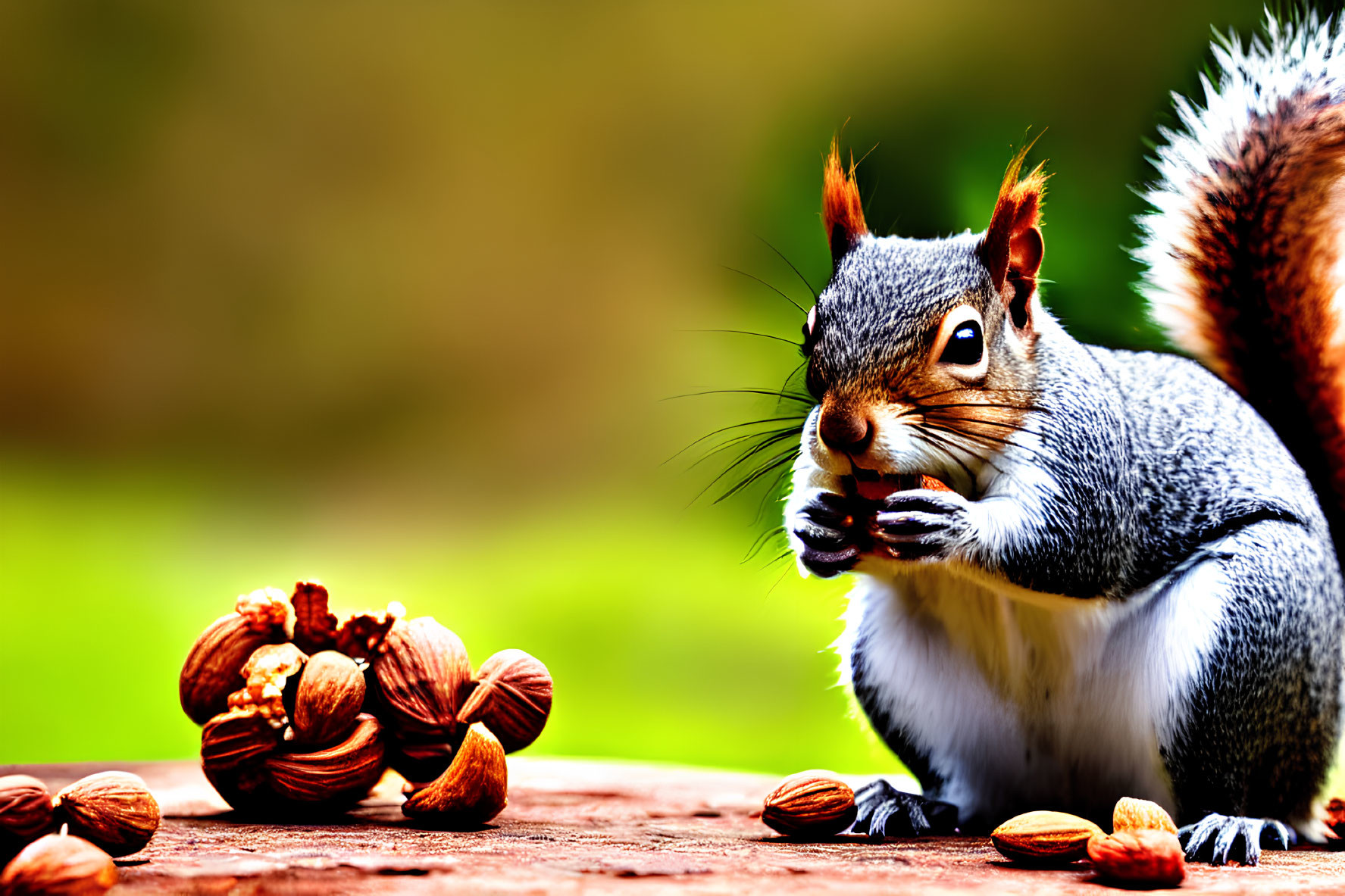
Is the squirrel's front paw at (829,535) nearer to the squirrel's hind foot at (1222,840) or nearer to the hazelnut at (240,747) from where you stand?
the squirrel's hind foot at (1222,840)

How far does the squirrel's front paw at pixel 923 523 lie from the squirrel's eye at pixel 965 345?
0.12 m

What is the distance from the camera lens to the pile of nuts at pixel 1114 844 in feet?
3.05

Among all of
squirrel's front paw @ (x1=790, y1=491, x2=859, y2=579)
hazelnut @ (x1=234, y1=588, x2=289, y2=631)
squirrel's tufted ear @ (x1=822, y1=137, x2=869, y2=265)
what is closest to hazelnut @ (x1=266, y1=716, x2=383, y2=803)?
hazelnut @ (x1=234, y1=588, x2=289, y2=631)

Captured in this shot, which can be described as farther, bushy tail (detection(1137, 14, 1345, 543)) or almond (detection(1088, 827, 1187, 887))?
bushy tail (detection(1137, 14, 1345, 543))

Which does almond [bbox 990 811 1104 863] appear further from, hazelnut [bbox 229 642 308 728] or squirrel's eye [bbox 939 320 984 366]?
hazelnut [bbox 229 642 308 728]

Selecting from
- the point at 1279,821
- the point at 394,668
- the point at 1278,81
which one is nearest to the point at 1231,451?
the point at 1279,821

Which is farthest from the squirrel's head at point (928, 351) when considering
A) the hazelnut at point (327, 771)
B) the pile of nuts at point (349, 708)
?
the hazelnut at point (327, 771)

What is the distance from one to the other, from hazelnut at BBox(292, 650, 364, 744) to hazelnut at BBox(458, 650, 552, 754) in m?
0.10

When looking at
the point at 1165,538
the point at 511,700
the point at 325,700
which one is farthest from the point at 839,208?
the point at 325,700

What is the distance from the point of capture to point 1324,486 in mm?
1437

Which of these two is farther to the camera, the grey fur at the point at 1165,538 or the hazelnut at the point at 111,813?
the grey fur at the point at 1165,538

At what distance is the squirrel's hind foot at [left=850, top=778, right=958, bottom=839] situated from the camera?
1242 mm

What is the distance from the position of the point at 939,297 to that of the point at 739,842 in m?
0.51

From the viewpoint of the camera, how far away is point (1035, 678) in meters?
1.24
